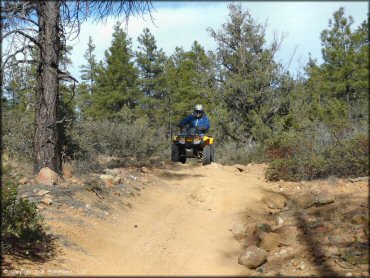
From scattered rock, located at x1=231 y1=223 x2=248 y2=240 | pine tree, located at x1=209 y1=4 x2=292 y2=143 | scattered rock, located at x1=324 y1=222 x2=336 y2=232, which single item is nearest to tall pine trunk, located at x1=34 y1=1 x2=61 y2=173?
scattered rock, located at x1=231 y1=223 x2=248 y2=240

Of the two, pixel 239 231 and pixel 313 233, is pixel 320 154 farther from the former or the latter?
pixel 313 233

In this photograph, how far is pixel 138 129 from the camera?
19750 mm

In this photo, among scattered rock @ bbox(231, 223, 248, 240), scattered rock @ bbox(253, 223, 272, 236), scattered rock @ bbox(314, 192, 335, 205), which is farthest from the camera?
scattered rock @ bbox(314, 192, 335, 205)

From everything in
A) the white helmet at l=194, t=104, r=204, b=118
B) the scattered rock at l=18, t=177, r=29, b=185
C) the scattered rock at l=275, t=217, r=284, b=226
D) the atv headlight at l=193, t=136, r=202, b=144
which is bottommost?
the scattered rock at l=275, t=217, r=284, b=226

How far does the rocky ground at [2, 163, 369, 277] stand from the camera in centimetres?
Answer: 561

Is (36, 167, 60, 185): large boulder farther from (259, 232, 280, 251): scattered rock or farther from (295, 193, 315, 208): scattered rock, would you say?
(295, 193, 315, 208): scattered rock

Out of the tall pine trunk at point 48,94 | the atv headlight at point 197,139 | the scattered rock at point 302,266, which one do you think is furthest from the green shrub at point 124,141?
the scattered rock at point 302,266

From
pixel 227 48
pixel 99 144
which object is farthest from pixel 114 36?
pixel 99 144

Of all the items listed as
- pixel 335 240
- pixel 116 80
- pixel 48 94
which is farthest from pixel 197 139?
pixel 116 80

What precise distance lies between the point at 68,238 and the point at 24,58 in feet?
13.8

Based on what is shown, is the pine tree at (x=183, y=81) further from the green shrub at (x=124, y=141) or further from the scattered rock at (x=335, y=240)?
the scattered rock at (x=335, y=240)

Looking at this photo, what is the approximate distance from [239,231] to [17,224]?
386 cm

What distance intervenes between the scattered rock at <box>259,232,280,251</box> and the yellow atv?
7.66 meters

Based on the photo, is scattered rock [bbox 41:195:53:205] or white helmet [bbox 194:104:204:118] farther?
white helmet [bbox 194:104:204:118]
